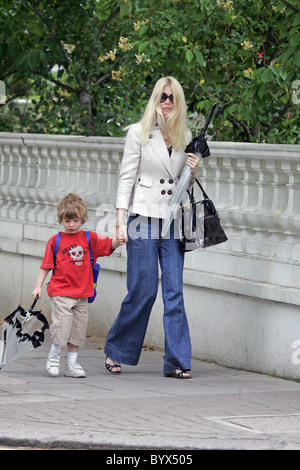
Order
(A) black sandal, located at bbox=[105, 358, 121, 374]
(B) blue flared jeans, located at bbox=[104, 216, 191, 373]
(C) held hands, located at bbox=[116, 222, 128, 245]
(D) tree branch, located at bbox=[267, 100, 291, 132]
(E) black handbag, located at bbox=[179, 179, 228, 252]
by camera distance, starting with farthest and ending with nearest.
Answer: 1. (D) tree branch, located at bbox=[267, 100, 291, 132]
2. (A) black sandal, located at bbox=[105, 358, 121, 374]
3. (B) blue flared jeans, located at bbox=[104, 216, 191, 373]
4. (E) black handbag, located at bbox=[179, 179, 228, 252]
5. (C) held hands, located at bbox=[116, 222, 128, 245]

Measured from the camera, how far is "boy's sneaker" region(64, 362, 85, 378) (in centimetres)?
850

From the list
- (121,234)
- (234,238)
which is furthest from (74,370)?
(234,238)

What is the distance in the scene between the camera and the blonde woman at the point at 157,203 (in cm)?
837

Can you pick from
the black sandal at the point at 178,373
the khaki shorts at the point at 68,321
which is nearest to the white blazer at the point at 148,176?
the khaki shorts at the point at 68,321

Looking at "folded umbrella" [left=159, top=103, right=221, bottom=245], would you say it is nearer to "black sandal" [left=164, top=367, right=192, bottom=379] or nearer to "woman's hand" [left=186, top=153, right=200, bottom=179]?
"woman's hand" [left=186, top=153, right=200, bottom=179]

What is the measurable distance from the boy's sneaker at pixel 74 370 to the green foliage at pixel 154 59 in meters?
2.72

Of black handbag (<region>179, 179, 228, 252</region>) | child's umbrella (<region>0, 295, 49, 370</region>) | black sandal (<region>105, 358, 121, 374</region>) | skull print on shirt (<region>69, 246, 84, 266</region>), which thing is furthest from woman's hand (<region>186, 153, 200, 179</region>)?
black sandal (<region>105, 358, 121, 374</region>)

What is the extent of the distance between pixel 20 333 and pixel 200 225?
1444 millimetres

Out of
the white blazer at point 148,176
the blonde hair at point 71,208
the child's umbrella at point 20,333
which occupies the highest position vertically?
the white blazer at point 148,176

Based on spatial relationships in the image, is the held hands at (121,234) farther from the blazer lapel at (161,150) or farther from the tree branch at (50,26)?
the tree branch at (50,26)

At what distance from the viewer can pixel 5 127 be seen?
16.1 metres

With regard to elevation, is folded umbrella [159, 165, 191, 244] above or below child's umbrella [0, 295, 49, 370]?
above

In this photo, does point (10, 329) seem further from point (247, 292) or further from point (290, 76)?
point (290, 76)

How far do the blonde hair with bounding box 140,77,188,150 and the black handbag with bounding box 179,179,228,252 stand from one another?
1.27 feet
